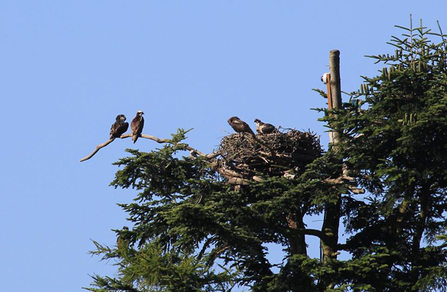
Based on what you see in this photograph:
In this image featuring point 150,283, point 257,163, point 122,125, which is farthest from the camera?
point 122,125

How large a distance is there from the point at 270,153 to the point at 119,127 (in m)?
4.27

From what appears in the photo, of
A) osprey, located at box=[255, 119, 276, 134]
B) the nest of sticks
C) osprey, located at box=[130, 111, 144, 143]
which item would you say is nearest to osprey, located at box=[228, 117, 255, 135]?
the nest of sticks

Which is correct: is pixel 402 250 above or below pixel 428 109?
below

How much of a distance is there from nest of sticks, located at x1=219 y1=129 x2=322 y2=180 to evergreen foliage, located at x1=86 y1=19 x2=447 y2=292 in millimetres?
468

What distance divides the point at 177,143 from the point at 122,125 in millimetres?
3695

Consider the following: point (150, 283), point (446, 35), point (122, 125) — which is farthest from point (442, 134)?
point (122, 125)

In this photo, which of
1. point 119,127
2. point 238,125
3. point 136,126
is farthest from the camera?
point 119,127

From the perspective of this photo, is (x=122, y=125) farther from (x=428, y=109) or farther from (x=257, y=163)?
(x=428, y=109)

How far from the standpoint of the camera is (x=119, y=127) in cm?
2723

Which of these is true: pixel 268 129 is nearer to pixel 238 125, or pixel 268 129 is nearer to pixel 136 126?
pixel 238 125

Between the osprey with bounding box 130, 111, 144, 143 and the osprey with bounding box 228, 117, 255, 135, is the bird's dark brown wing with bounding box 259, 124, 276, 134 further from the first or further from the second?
the osprey with bounding box 130, 111, 144, 143

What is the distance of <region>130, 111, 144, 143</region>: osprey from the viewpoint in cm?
2656

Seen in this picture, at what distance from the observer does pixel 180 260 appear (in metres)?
22.2

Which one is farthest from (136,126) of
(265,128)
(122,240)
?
(122,240)
